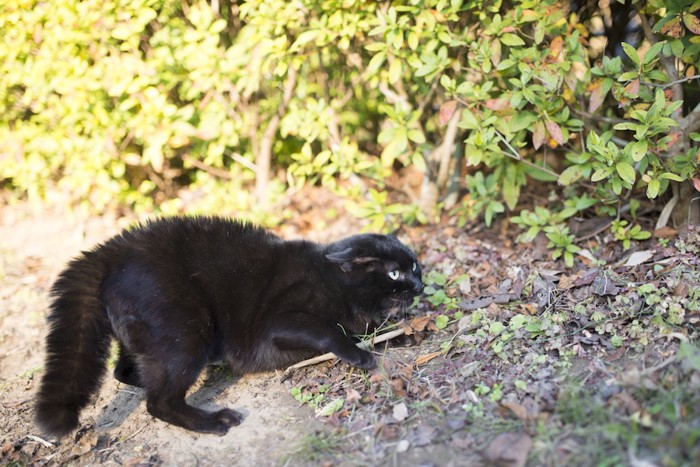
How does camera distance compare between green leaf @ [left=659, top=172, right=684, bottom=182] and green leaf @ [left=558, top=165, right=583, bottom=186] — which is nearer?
green leaf @ [left=659, top=172, right=684, bottom=182]

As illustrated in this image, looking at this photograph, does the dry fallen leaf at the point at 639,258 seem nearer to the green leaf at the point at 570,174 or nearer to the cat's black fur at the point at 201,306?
the green leaf at the point at 570,174

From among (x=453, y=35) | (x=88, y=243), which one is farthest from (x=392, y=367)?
(x=88, y=243)

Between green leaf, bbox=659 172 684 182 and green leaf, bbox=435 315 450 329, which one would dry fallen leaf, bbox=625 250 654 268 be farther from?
green leaf, bbox=435 315 450 329

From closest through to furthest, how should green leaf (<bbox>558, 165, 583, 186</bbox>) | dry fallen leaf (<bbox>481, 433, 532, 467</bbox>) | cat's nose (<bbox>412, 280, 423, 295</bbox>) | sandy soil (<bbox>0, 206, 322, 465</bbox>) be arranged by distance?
dry fallen leaf (<bbox>481, 433, 532, 467</bbox>)
sandy soil (<bbox>0, 206, 322, 465</bbox>)
cat's nose (<bbox>412, 280, 423, 295</bbox>)
green leaf (<bbox>558, 165, 583, 186</bbox>)

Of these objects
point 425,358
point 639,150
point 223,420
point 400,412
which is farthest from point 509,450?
point 639,150

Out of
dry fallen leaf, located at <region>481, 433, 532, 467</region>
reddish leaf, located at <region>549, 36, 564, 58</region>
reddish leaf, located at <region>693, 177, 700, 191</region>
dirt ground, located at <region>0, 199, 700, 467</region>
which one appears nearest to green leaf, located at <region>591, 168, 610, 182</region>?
reddish leaf, located at <region>693, 177, 700, 191</region>

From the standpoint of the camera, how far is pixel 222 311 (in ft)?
9.95

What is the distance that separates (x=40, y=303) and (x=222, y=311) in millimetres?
2261

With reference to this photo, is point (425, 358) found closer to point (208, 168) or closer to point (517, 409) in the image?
point (517, 409)

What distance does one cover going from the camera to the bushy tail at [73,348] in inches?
101

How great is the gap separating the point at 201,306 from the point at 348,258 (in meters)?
0.85

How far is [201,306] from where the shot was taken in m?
2.94

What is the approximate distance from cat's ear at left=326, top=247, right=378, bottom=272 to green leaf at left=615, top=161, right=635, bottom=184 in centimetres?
145

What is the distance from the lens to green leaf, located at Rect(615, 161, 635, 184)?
298 centimetres
